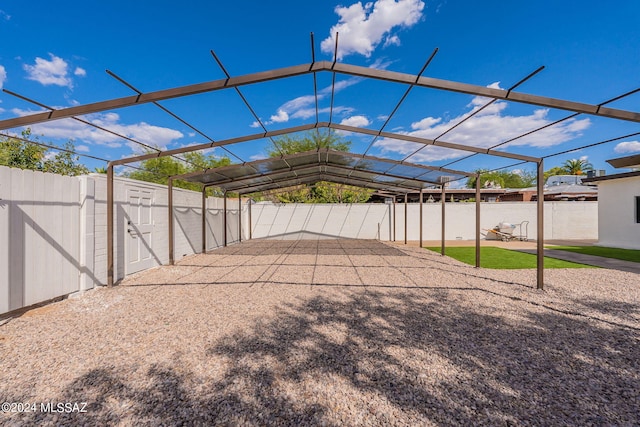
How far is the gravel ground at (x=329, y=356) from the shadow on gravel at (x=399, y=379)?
1 cm

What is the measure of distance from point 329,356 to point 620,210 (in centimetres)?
1470

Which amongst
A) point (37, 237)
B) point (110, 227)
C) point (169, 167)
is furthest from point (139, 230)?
point (169, 167)

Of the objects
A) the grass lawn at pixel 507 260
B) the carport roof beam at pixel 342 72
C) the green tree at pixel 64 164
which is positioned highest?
the green tree at pixel 64 164

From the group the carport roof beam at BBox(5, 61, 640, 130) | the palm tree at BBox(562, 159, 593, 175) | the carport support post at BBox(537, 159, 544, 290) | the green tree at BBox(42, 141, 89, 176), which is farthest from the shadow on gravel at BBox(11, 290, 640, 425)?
the palm tree at BBox(562, 159, 593, 175)

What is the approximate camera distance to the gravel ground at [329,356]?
6.63 ft

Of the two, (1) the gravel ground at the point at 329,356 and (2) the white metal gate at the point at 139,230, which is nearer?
(1) the gravel ground at the point at 329,356

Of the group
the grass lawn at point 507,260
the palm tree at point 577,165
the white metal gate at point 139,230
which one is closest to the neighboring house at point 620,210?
the grass lawn at point 507,260

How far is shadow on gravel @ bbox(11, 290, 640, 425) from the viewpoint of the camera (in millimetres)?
1975

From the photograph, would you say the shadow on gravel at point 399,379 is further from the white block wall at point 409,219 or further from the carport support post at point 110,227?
the white block wall at point 409,219

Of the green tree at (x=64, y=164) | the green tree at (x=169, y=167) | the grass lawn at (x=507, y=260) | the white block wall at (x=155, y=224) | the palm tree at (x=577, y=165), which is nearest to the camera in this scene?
the white block wall at (x=155, y=224)

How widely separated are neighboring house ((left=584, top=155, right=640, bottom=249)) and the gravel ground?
8490 mm

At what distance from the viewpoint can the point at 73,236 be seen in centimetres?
468

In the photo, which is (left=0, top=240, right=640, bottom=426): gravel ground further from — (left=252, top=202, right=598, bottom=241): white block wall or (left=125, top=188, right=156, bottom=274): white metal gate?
(left=252, top=202, right=598, bottom=241): white block wall

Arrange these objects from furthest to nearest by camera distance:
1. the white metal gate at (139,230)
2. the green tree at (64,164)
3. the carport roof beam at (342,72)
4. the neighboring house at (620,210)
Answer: the green tree at (64,164)
the neighboring house at (620,210)
the white metal gate at (139,230)
the carport roof beam at (342,72)
